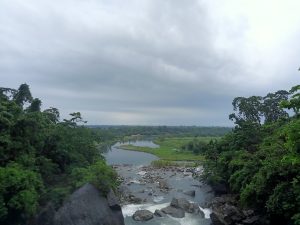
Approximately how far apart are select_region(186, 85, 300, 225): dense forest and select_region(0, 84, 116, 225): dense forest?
12.4 m

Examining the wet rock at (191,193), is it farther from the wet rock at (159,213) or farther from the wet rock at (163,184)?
the wet rock at (159,213)

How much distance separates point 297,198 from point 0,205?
1882cm

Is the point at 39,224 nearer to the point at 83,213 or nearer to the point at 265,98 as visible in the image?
the point at 83,213

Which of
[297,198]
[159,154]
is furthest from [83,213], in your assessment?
[159,154]

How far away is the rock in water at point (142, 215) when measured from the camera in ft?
121

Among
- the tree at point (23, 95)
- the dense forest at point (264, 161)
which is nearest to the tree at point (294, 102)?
the dense forest at point (264, 161)

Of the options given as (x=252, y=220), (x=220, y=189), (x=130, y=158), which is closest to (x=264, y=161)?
(x=252, y=220)

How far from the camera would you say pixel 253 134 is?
46.5 m

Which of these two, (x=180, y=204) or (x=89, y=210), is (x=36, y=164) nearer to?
(x=89, y=210)

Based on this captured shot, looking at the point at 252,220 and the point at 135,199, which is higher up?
the point at 252,220

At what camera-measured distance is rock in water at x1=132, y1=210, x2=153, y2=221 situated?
36.8m

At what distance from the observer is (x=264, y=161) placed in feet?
98.4

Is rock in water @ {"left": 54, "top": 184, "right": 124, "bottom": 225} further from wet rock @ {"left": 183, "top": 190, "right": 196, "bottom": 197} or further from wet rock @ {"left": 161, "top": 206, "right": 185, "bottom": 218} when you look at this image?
wet rock @ {"left": 183, "top": 190, "right": 196, "bottom": 197}

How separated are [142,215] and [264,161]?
44.1 ft
